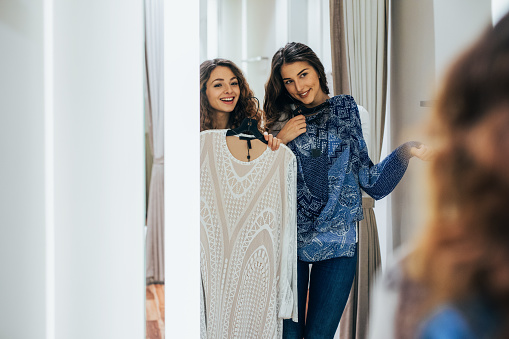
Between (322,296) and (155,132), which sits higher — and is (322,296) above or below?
below

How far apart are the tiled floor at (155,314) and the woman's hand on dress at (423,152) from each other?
3.14 feet

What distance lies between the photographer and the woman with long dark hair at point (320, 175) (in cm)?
124

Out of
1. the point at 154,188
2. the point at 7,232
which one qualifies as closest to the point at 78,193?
the point at 7,232

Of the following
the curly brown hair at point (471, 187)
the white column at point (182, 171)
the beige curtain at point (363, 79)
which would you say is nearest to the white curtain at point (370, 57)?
the beige curtain at point (363, 79)

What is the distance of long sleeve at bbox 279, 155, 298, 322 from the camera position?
1.38 metres

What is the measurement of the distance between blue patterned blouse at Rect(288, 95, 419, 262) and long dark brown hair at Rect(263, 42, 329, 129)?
9 centimetres

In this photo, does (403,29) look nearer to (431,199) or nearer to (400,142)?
(400,142)

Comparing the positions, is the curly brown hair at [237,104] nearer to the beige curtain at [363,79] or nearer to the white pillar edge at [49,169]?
the beige curtain at [363,79]

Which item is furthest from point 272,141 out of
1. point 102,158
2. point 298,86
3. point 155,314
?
point 155,314

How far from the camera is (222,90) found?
1.50 meters

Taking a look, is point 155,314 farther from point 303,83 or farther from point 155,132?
point 303,83

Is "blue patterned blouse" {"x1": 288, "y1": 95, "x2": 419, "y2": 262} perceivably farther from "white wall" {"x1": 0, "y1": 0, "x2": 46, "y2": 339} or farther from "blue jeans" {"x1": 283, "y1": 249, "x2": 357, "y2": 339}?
"white wall" {"x1": 0, "y1": 0, "x2": 46, "y2": 339}

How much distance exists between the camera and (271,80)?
138 cm

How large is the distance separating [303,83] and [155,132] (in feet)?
1.76
